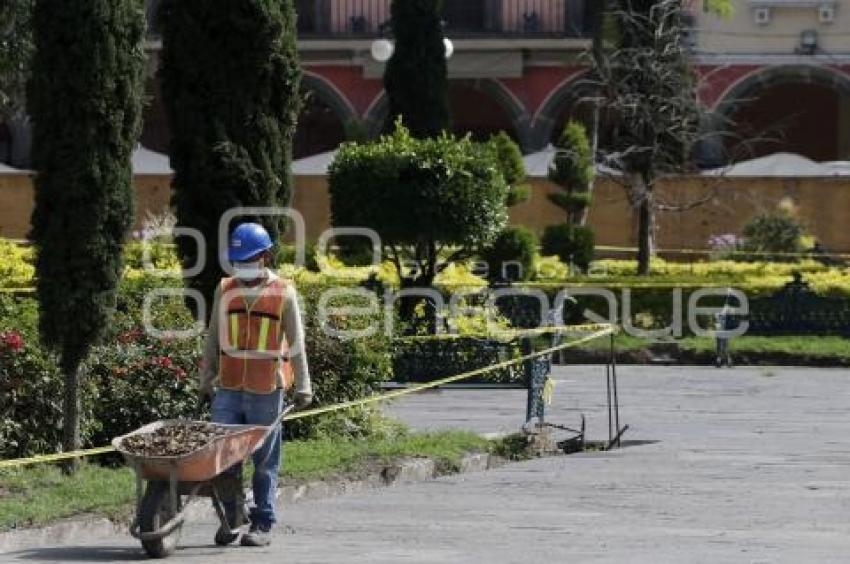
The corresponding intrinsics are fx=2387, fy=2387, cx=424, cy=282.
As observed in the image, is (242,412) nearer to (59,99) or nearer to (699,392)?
(59,99)

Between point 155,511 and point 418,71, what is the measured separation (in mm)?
25420

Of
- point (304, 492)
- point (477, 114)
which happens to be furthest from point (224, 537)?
point (477, 114)

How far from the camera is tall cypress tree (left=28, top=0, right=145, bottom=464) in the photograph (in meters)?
13.7

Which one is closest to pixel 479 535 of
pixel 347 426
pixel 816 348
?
pixel 347 426

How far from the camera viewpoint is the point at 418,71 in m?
36.2

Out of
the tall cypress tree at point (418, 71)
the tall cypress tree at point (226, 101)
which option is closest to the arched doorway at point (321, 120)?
the tall cypress tree at point (418, 71)

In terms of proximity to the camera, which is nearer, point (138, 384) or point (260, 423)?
point (260, 423)

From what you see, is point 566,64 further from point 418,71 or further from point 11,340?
point 11,340

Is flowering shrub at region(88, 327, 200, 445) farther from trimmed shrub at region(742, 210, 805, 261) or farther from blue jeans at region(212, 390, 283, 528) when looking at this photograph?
trimmed shrub at region(742, 210, 805, 261)

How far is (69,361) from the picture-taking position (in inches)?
546

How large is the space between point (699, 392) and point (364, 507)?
1196cm

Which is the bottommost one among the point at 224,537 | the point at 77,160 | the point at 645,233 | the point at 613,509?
the point at 613,509

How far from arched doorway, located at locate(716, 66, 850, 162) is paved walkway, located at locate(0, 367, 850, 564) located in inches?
1079

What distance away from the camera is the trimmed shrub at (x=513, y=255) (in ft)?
112
